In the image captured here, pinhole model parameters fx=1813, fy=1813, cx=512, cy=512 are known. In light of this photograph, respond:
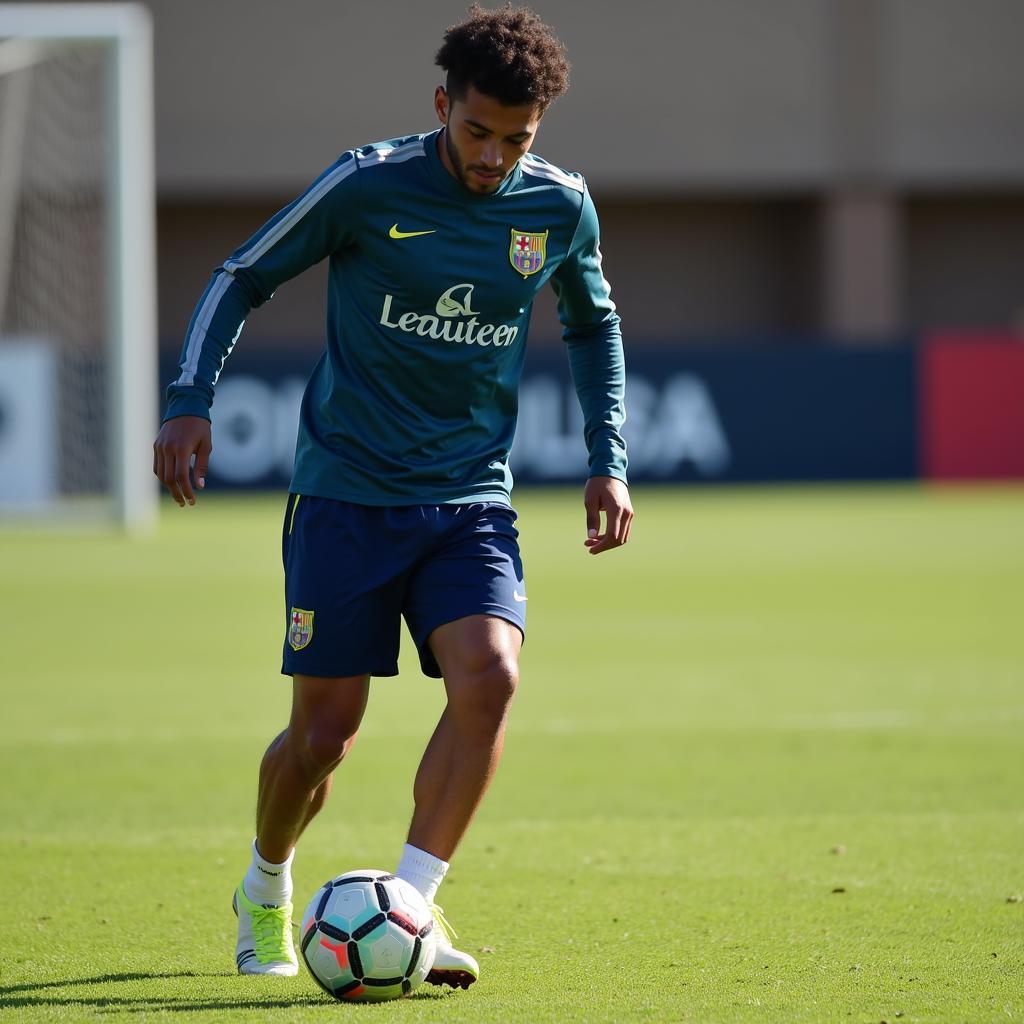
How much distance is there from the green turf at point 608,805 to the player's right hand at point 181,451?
1167mm

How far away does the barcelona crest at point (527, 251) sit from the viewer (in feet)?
14.6

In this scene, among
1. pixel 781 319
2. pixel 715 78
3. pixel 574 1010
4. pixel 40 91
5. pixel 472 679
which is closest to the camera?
pixel 574 1010

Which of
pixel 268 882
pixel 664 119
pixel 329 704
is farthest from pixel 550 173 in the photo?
pixel 664 119

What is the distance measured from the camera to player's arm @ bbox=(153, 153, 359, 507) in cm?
426

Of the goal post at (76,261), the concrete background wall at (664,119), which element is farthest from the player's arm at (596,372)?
the concrete background wall at (664,119)

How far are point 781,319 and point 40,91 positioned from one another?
17448 mm

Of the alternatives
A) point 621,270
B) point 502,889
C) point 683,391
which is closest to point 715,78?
point 621,270

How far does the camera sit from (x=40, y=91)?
2069 cm

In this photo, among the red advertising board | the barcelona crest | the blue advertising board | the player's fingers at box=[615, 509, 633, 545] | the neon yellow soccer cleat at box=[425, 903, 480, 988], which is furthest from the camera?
the red advertising board

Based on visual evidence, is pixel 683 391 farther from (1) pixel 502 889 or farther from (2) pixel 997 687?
(1) pixel 502 889

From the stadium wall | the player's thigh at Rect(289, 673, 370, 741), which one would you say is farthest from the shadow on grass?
the stadium wall

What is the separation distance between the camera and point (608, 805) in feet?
21.6

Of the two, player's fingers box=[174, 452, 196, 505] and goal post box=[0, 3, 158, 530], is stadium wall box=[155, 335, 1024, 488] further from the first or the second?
player's fingers box=[174, 452, 196, 505]

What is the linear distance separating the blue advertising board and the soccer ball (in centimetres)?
2025
